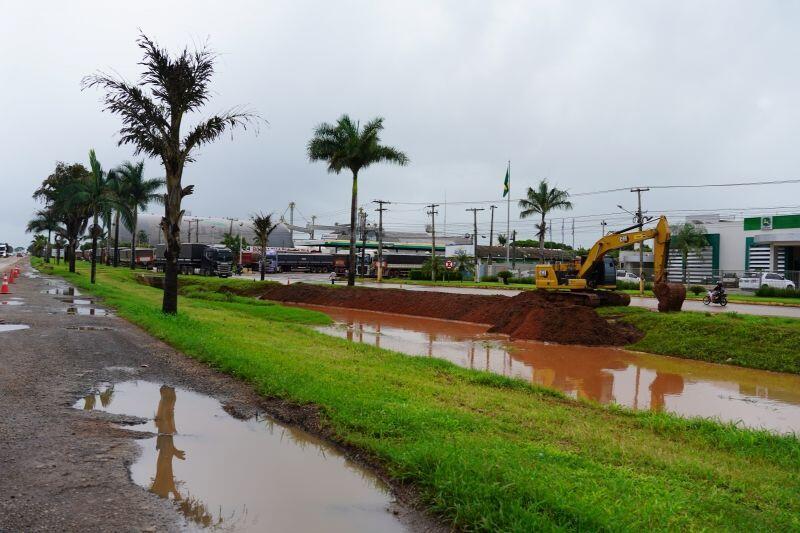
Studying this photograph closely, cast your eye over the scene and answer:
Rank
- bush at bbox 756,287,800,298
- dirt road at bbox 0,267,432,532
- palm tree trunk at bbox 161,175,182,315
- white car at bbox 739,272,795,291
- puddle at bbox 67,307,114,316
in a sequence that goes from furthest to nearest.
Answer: white car at bbox 739,272,795,291 → bush at bbox 756,287,800,298 → puddle at bbox 67,307,114,316 → palm tree trunk at bbox 161,175,182,315 → dirt road at bbox 0,267,432,532

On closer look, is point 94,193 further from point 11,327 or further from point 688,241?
point 688,241

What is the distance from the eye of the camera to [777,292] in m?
38.0

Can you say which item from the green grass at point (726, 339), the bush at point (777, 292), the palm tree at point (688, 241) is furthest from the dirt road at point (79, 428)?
the palm tree at point (688, 241)

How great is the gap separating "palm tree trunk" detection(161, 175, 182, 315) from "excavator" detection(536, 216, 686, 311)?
608 inches

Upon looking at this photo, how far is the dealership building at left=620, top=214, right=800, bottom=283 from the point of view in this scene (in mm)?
51000

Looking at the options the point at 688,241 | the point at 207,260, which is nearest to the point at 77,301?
the point at 207,260

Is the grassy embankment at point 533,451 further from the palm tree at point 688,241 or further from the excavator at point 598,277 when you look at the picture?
the palm tree at point 688,241

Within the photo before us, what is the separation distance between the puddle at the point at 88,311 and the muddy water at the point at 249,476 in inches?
480

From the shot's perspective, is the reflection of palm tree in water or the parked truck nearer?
the reflection of palm tree in water

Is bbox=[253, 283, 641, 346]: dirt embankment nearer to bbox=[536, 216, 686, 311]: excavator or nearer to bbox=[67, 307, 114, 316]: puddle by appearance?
bbox=[536, 216, 686, 311]: excavator

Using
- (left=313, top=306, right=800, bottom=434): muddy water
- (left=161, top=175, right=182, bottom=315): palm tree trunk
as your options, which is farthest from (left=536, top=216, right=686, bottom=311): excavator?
(left=161, top=175, right=182, bottom=315): palm tree trunk

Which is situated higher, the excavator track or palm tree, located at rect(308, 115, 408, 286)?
palm tree, located at rect(308, 115, 408, 286)

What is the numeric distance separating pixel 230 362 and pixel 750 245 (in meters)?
55.9

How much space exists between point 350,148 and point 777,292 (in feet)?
89.1
